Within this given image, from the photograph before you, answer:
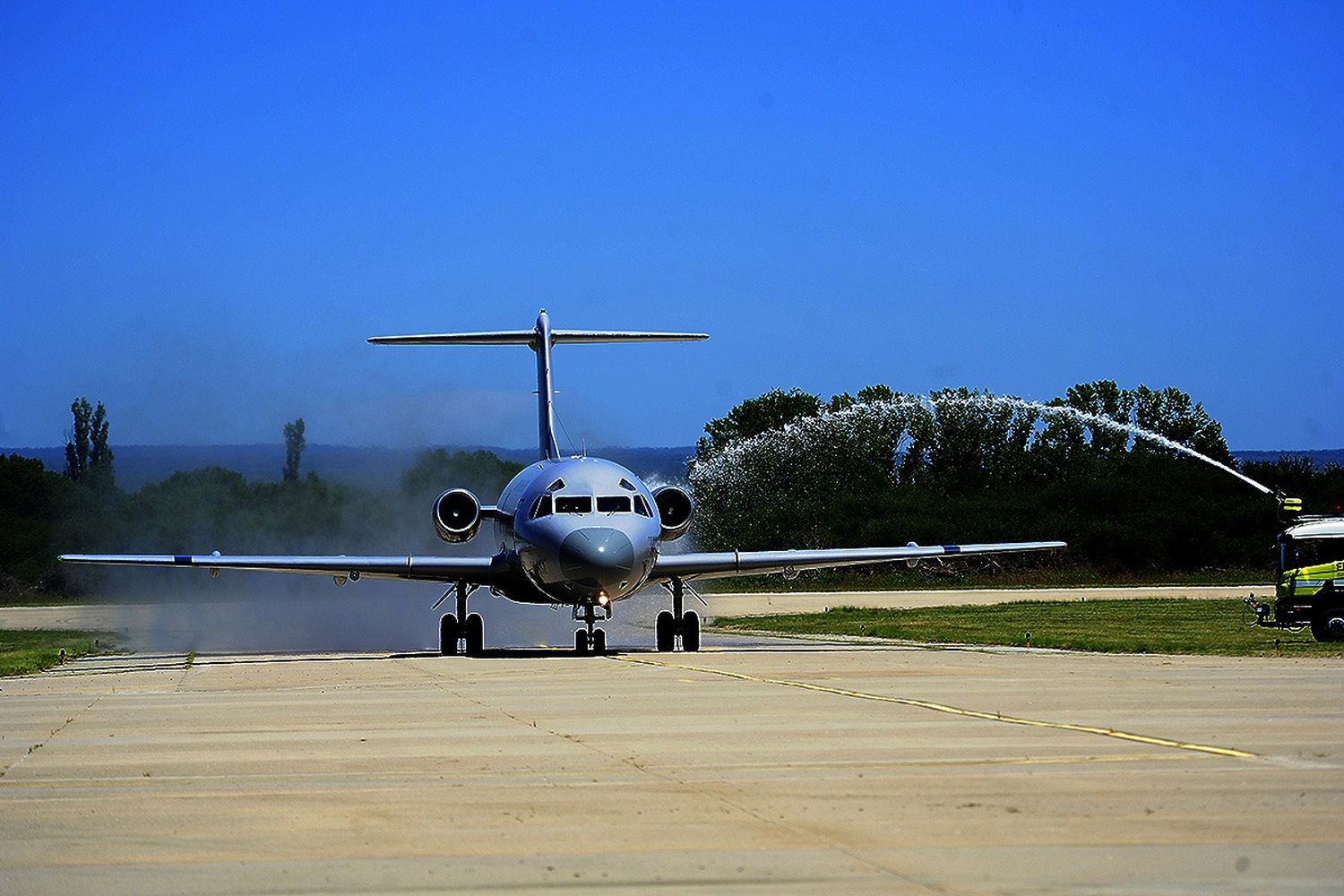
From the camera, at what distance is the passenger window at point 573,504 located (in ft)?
100

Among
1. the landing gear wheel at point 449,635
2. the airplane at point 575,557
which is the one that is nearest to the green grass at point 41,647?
the airplane at point 575,557

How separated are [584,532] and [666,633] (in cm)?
385

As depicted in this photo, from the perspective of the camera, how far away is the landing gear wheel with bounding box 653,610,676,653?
3259 cm

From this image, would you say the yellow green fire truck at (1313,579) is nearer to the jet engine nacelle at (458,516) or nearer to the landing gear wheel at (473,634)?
the landing gear wheel at (473,634)

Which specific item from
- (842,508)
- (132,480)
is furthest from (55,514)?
(842,508)

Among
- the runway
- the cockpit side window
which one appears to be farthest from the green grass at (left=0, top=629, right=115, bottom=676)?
the runway

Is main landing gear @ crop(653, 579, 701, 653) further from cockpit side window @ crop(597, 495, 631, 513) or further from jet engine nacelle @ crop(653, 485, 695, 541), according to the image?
cockpit side window @ crop(597, 495, 631, 513)

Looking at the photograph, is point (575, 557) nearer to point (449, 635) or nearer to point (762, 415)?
point (449, 635)

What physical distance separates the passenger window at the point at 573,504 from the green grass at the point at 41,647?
8943mm

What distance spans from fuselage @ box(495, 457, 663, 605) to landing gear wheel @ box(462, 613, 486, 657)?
57.0 inches

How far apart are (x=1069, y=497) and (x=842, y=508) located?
9.22 metres

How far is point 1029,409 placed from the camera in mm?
82125

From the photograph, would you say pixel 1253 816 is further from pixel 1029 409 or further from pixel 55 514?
pixel 1029 409

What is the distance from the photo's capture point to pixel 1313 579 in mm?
31641
